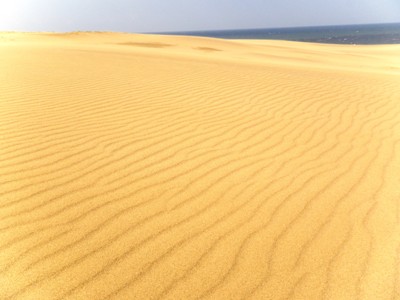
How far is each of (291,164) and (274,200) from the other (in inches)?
31.8

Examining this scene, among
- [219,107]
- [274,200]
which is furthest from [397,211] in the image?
[219,107]

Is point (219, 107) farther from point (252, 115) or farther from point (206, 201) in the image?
point (206, 201)

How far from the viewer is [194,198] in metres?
2.83

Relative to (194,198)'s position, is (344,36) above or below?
below

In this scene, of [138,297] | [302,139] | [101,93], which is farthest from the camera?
[101,93]

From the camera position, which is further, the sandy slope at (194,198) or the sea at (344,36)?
the sea at (344,36)

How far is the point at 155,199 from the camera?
276 cm

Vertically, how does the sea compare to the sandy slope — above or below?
below

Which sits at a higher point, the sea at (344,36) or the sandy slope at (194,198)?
the sandy slope at (194,198)

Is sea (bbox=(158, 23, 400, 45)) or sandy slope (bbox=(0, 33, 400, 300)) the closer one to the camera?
sandy slope (bbox=(0, 33, 400, 300))

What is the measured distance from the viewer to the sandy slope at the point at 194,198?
2.02m

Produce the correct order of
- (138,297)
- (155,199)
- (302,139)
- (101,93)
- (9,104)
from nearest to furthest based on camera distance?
1. (138,297)
2. (155,199)
3. (302,139)
4. (9,104)
5. (101,93)

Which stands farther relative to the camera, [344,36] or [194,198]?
[344,36]

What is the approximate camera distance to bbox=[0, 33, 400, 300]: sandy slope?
2021mm
